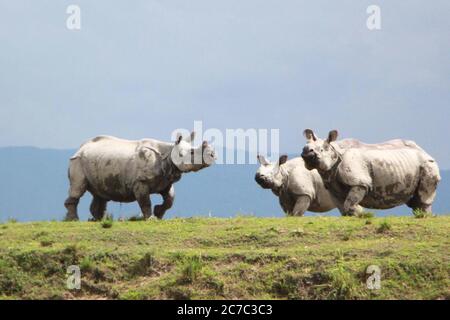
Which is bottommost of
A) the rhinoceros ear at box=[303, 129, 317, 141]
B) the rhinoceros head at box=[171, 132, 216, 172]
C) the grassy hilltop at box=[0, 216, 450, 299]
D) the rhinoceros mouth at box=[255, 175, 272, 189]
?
the grassy hilltop at box=[0, 216, 450, 299]

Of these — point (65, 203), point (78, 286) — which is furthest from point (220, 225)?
point (65, 203)

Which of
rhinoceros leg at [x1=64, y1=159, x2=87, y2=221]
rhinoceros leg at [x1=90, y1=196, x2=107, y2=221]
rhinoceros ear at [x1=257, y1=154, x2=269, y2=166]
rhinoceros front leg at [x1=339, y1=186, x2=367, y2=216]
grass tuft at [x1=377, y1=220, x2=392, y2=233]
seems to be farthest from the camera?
rhinoceros leg at [x1=90, y1=196, x2=107, y2=221]

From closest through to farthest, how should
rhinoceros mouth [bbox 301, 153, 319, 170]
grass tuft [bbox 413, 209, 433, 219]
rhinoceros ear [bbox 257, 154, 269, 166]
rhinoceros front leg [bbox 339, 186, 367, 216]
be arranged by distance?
grass tuft [bbox 413, 209, 433, 219] < rhinoceros mouth [bbox 301, 153, 319, 170] < rhinoceros front leg [bbox 339, 186, 367, 216] < rhinoceros ear [bbox 257, 154, 269, 166]

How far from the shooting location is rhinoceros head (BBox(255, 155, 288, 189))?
110 ft

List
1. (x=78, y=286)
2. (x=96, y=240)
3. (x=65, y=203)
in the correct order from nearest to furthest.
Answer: (x=78, y=286), (x=96, y=240), (x=65, y=203)

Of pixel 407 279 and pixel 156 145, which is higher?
pixel 156 145

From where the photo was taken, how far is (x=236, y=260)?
84.6 ft

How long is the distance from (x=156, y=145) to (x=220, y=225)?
183 inches

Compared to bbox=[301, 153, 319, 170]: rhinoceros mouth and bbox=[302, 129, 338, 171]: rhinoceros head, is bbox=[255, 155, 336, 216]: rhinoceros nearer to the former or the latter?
bbox=[302, 129, 338, 171]: rhinoceros head

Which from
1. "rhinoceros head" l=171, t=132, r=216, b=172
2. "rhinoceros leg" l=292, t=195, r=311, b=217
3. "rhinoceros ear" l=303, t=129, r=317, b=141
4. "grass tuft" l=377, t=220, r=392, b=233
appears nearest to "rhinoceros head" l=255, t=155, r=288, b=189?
"rhinoceros leg" l=292, t=195, r=311, b=217

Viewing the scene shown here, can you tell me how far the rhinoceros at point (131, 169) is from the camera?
3206cm

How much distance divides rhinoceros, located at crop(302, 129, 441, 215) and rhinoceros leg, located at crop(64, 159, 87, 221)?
22.0 feet
